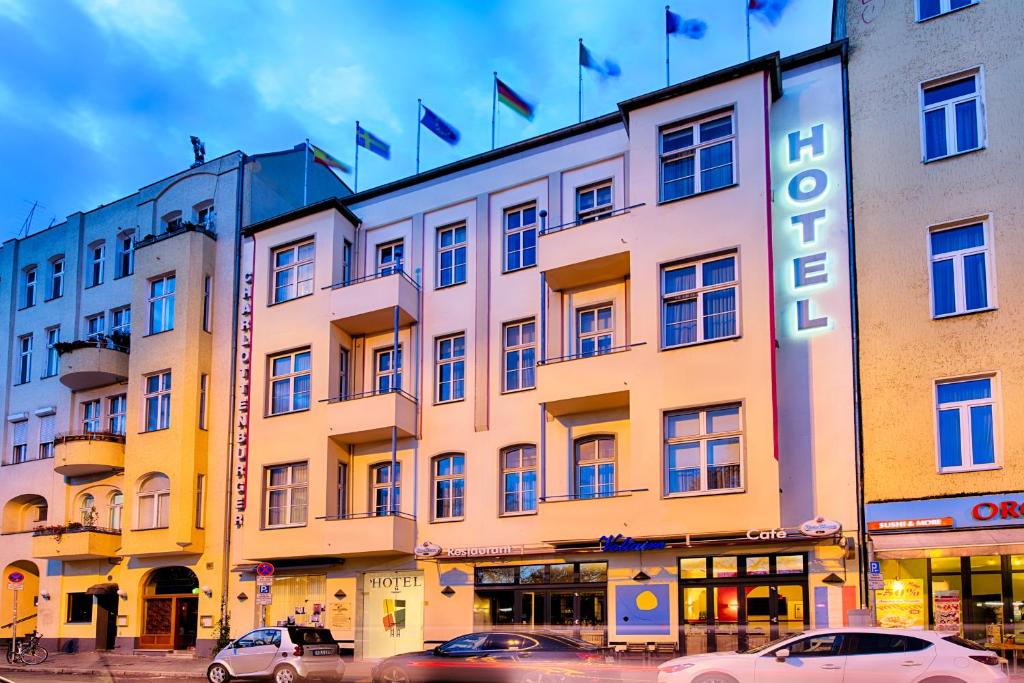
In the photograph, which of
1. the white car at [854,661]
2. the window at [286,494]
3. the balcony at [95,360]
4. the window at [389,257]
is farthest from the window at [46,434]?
the white car at [854,661]

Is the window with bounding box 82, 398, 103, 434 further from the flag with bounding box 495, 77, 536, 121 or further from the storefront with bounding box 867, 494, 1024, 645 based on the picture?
the storefront with bounding box 867, 494, 1024, 645

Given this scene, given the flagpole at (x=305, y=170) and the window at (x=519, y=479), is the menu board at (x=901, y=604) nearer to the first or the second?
the window at (x=519, y=479)

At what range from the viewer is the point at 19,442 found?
42.3 m

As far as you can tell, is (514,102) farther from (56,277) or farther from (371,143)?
(56,277)

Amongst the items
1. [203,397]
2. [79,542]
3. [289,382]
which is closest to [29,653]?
[79,542]

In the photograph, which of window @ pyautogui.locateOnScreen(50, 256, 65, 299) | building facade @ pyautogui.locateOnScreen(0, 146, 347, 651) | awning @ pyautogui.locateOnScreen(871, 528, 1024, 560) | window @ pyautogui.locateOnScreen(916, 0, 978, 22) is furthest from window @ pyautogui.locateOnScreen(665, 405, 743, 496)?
window @ pyautogui.locateOnScreen(50, 256, 65, 299)

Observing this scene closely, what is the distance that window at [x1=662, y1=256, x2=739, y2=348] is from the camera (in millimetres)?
25562

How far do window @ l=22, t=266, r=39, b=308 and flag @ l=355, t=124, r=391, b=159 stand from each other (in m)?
16.2

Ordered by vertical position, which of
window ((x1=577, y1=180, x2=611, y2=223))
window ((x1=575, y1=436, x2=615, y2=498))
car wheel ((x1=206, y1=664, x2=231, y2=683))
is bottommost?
car wheel ((x1=206, y1=664, x2=231, y2=683))

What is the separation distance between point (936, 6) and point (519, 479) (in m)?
15.2

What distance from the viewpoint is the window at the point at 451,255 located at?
3177cm

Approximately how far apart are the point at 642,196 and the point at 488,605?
36.9 ft

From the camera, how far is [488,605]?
95.5ft

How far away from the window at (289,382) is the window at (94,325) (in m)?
9.80
